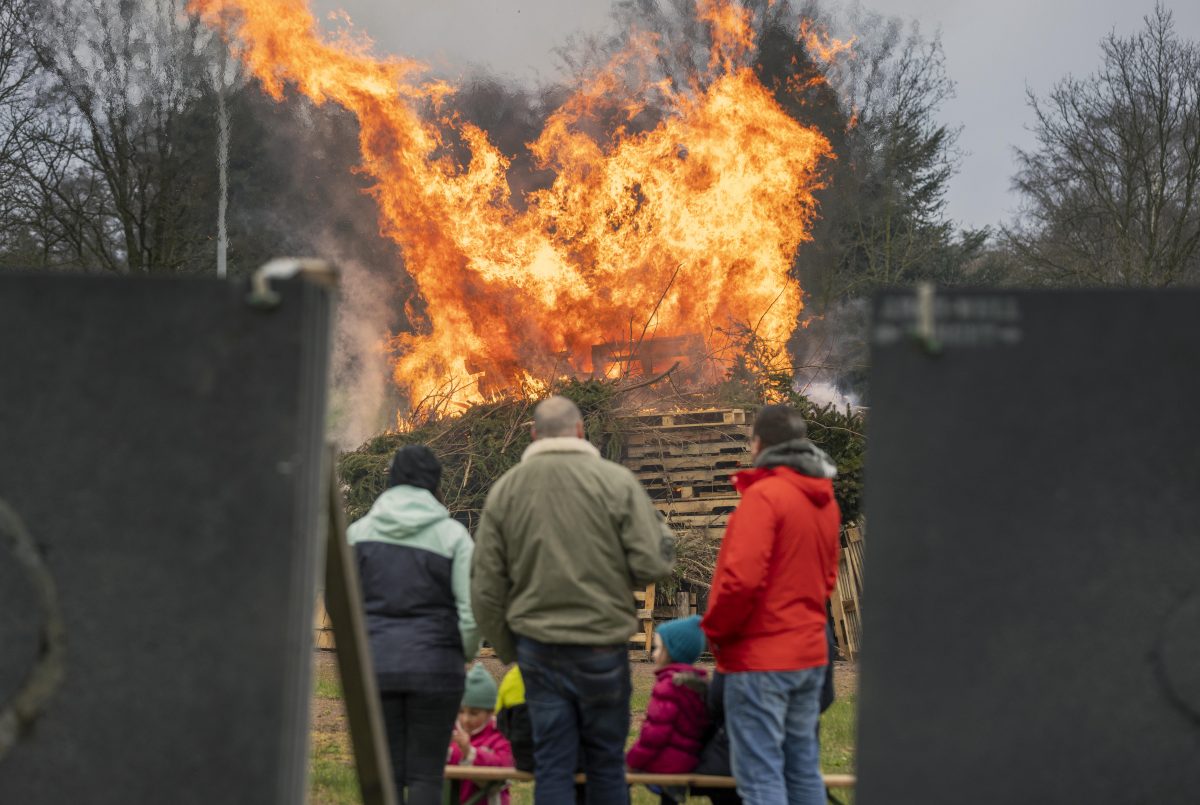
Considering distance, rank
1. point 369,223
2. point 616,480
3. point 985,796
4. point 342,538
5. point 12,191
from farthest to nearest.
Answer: point 369,223, point 12,191, point 616,480, point 342,538, point 985,796

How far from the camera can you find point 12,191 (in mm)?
17969

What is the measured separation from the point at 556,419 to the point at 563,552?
Result: 53cm

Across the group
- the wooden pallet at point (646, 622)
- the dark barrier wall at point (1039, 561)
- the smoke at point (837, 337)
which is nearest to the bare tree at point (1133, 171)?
the smoke at point (837, 337)

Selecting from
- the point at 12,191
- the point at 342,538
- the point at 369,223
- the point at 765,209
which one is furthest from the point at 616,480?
the point at 369,223

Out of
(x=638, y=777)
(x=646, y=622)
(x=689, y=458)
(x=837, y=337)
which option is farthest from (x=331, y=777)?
(x=837, y=337)

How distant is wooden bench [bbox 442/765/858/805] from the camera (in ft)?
16.0

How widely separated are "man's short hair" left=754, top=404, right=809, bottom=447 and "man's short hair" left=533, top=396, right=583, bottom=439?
729 mm

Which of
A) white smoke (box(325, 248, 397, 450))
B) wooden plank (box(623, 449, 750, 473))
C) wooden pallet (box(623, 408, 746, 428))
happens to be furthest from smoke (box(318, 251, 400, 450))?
wooden plank (box(623, 449, 750, 473))

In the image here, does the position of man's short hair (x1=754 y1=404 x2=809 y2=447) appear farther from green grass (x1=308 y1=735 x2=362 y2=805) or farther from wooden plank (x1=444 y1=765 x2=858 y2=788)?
green grass (x1=308 y1=735 x2=362 y2=805)

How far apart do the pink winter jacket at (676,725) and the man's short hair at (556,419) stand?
42.5 inches

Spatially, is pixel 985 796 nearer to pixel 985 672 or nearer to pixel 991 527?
pixel 985 672

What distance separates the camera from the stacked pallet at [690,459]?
1325 cm

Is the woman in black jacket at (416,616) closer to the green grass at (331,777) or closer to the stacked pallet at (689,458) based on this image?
the green grass at (331,777)

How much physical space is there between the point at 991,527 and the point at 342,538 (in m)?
1.66
